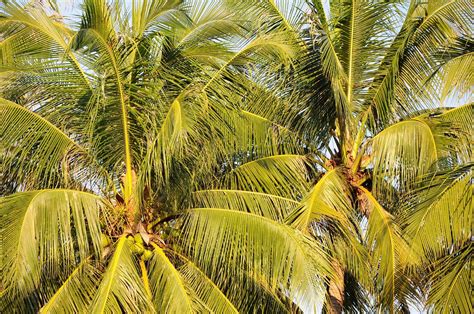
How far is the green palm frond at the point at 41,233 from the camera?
33.4 ft

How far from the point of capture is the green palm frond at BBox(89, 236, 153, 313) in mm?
10281

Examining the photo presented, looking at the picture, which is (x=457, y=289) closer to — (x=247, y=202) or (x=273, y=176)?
(x=247, y=202)

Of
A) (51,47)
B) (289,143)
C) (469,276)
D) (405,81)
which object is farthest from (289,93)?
(469,276)

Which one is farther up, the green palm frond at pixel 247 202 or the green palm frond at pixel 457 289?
the green palm frond at pixel 247 202

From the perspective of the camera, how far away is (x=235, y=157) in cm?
1309

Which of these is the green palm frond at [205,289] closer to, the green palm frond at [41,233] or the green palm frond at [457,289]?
the green palm frond at [41,233]

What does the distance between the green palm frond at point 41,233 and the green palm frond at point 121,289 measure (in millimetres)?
395

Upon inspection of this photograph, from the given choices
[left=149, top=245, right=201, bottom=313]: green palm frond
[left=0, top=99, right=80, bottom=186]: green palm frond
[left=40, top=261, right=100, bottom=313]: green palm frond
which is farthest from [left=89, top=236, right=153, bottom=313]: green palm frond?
[left=0, top=99, right=80, bottom=186]: green palm frond

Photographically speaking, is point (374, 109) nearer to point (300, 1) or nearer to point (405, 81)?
point (405, 81)

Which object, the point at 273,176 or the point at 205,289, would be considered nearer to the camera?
the point at 205,289

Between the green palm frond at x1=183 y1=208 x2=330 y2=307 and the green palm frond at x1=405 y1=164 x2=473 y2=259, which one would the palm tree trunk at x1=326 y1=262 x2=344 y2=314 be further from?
the green palm frond at x1=405 y1=164 x2=473 y2=259

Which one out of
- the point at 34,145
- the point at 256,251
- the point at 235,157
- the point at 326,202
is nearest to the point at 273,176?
the point at 235,157

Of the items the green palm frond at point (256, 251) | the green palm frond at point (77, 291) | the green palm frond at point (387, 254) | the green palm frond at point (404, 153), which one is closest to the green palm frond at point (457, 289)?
the green palm frond at point (387, 254)

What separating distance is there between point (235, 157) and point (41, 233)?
3.44m
